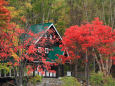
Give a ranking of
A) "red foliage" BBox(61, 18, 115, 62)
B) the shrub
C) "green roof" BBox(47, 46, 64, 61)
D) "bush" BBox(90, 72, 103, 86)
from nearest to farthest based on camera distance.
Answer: the shrub < "bush" BBox(90, 72, 103, 86) < "red foliage" BBox(61, 18, 115, 62) < "green roof" BBox(47, 46, 64, 61)

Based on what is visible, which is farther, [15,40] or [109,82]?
[109,82]

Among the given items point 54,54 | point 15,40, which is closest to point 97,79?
point 54,54

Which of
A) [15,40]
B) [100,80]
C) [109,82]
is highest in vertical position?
[15,40]

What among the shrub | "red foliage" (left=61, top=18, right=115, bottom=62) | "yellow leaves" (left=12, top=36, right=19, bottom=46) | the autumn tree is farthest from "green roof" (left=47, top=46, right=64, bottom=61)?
"yellow leaves" (left=12, top=36, right=19, bottom=46)

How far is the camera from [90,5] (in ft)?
132

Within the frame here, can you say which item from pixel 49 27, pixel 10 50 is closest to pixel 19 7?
pixel 49 27

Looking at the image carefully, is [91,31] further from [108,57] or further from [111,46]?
[108,57]

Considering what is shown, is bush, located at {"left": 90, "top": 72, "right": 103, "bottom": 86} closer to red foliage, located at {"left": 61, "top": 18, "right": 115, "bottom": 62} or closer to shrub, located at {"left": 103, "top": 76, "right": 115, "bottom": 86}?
shrub, located at {"left": 103, "top": 76, "right": 115, "bottom": 86}

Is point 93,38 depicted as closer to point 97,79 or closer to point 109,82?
point 97,79

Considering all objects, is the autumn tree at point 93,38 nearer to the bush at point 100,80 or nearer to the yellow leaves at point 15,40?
the bush at point 100,80

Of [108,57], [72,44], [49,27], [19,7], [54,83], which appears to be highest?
[19,7]

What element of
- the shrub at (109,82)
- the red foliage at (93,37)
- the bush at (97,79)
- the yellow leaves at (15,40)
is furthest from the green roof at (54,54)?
the yellow leaves at (15,40)

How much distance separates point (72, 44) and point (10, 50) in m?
12.5

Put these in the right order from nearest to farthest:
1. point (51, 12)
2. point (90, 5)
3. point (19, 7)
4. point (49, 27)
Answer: point (49, 27), point (19, 7), point (90, 5), point (51, 12)
